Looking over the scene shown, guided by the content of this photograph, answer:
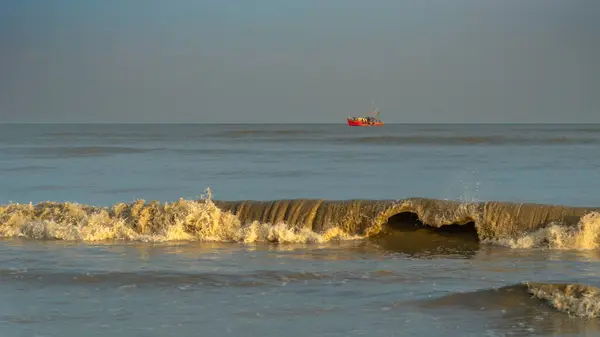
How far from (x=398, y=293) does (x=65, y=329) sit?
3830 mm

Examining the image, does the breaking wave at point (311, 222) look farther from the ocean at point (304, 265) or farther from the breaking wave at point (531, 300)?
the breaking wave at point (531, 300)

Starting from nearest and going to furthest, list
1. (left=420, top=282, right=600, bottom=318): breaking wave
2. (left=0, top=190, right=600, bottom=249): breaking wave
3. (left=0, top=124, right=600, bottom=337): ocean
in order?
(left=0, top=124, right=600, bottom=337): ocean
(left=420, top=282, right=600, bottom=318): breaking wave
(left=0, top=190, right=600, bottom=249): breaking wave

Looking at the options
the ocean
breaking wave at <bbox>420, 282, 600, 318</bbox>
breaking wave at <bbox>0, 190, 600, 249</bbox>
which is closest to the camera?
the ocean

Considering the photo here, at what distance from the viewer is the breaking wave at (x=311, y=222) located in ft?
46.9

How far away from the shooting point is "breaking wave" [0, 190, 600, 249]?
1428 cm

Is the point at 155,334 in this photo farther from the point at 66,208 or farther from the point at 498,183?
the point at 498,183

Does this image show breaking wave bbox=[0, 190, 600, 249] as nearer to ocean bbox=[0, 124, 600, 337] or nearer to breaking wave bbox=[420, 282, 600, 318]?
ocean bbox=[0, 124, 600, 337]

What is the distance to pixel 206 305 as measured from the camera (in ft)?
31.6

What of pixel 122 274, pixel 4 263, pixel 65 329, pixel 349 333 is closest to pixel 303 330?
→ pixel 349 333

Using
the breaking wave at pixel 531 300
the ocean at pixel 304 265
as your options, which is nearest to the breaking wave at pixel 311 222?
the ocean at pixel 304 265

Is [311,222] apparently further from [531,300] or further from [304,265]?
[531,300]

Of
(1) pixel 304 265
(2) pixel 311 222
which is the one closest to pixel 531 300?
(1) pixel 304 265

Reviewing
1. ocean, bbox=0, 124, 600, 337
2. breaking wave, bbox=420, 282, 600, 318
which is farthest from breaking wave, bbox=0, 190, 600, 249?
breaking wave, bbox=420, 282, 600, 318

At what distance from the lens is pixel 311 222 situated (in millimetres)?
15180
